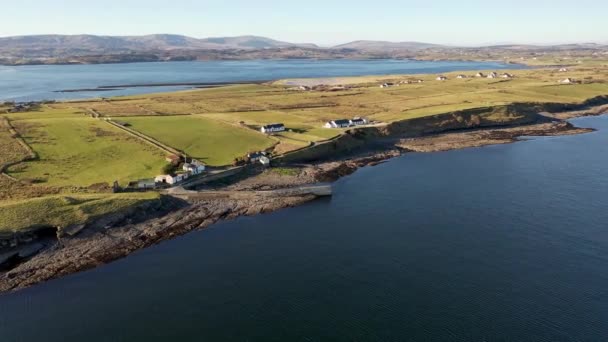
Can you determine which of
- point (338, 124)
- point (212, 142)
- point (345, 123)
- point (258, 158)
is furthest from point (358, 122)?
point (212, 142)

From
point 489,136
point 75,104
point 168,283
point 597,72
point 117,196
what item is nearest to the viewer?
point 168,283

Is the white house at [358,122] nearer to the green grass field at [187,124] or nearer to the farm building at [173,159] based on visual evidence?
the green grass field at [187,124]

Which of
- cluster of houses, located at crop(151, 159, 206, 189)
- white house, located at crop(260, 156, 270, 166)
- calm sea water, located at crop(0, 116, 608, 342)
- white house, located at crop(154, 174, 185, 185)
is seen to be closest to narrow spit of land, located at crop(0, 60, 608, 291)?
white house, located at crop(260, 156, 270, 166)

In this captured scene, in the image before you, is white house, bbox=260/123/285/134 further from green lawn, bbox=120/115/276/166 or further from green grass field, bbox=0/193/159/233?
green grass field, bbox=0/193/159/233

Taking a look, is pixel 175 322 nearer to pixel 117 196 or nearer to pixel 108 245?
pixel 108 245

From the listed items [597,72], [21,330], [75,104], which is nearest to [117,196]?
[21,330]

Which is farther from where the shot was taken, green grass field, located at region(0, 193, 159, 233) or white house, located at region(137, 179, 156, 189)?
white house, located at region(137, 179, 156, 189)

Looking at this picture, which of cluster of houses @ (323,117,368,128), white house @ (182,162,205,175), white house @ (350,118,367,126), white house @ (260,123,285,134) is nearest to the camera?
white house @ (182,162,205,175)
